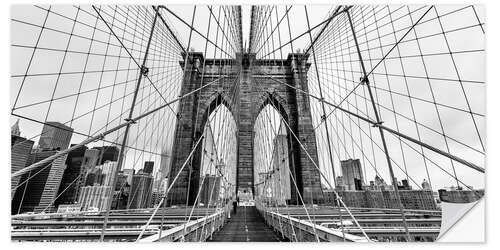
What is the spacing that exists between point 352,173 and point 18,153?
5.73 metres

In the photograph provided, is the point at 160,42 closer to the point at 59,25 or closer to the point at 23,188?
the point at 59,25

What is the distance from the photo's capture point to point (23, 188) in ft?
8.04

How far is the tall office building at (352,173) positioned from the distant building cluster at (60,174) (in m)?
4.16

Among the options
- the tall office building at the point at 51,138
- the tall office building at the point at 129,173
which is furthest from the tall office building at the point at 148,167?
the tall office building at the point at 51,138

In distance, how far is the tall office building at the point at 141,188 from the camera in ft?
19.2

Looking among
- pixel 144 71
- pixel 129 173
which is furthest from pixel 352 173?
pixel 129 173

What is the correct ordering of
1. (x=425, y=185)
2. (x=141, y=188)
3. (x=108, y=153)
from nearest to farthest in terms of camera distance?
(x=425, y=185) → (x=108, y=153) → (x=141, y=188)

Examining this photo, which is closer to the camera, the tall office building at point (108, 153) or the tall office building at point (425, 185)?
the tall office building at point (425, 185)

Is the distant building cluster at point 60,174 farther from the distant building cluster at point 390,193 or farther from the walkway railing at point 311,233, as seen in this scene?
the distant building cluster at point 390,193

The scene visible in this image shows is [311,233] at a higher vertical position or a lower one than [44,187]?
lower

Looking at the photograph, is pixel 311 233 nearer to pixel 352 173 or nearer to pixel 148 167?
pixel 352 173

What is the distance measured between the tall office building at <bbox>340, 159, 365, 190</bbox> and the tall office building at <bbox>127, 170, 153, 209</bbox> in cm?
540

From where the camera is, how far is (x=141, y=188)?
252 inches

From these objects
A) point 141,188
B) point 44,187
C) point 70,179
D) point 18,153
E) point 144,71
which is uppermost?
point 144,71
